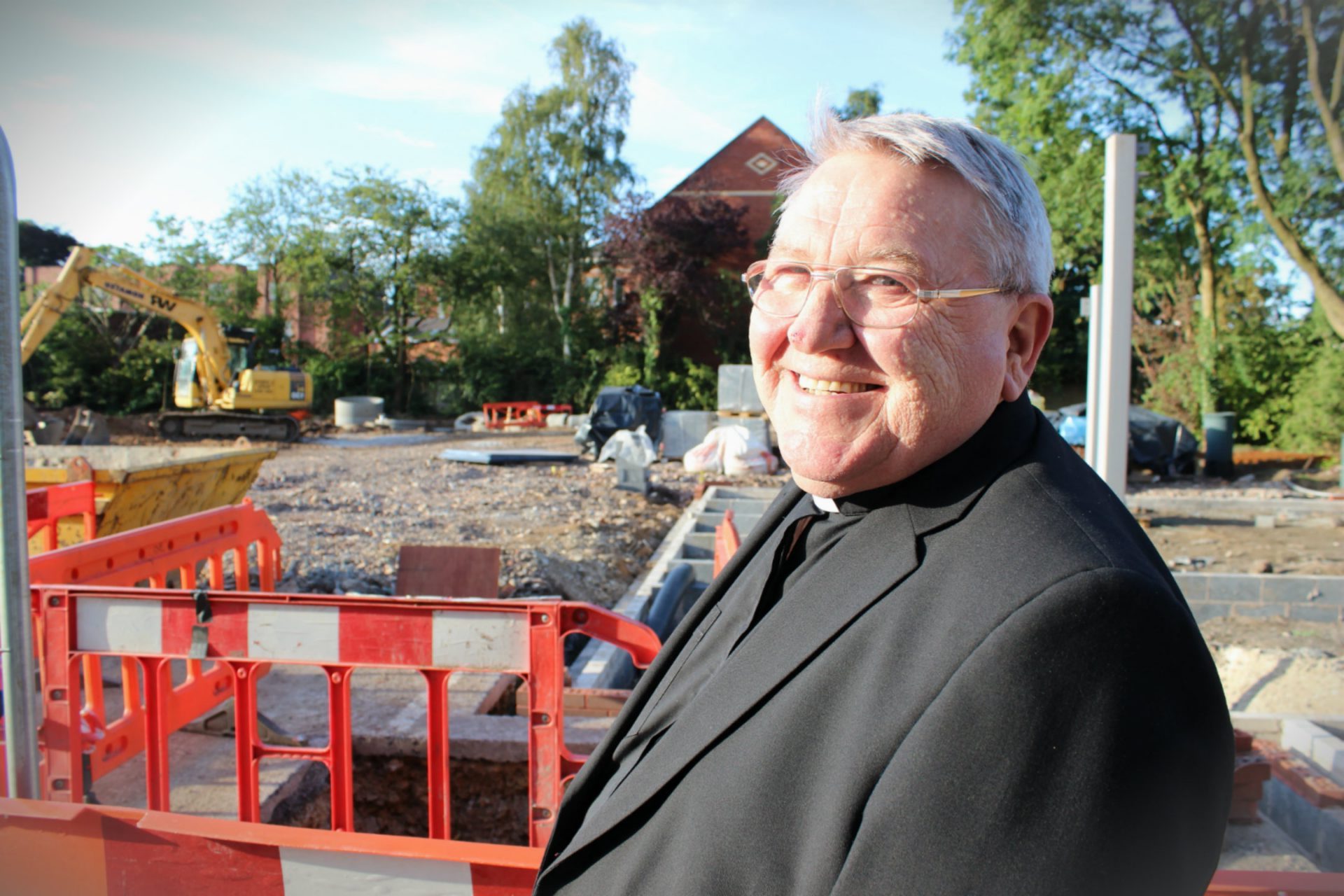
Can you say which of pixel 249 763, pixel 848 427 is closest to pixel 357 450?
pixel 249 763

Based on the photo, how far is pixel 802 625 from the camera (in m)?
1.24

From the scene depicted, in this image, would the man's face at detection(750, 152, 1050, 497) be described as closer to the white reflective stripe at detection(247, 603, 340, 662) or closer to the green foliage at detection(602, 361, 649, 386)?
the white reflective stripe at detection(247, 603, 340, 662)

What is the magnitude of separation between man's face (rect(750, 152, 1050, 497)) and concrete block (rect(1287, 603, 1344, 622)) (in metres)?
7.23

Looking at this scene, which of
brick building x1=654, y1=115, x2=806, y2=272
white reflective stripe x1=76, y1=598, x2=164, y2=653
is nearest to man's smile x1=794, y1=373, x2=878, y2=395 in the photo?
white reflective stripe x1=76, y1=598, x2=164, y2=653

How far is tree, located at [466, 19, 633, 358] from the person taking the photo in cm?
3606

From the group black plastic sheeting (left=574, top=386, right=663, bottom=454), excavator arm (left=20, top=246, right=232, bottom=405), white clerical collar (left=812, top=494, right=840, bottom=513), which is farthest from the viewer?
black plastic sheeting (left=574, top=386, right=663, bottom=454)

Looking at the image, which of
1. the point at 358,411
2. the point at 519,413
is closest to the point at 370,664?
the point at 358,411

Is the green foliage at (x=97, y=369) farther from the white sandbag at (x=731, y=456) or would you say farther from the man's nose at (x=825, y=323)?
the man's nose at (x=825, y=323)

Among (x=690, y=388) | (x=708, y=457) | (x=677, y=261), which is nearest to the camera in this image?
(x=708, y=457)

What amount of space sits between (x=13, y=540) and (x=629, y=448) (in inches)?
576

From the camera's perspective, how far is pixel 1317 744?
4238 millimetres

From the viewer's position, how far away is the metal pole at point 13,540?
242 cm

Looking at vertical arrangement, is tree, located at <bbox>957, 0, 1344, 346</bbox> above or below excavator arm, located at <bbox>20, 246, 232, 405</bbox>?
above

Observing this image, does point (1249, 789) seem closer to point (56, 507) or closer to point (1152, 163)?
point (56, 507)
